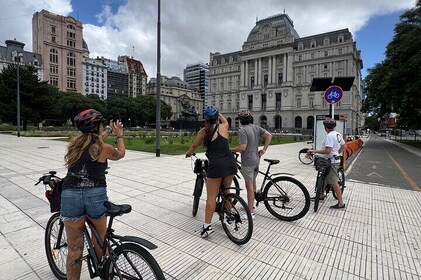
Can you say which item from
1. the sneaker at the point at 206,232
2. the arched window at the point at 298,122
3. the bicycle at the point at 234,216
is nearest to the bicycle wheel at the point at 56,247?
the sneaker at the point at 206,232

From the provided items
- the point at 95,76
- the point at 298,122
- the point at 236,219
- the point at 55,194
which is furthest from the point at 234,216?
the point at 95,76

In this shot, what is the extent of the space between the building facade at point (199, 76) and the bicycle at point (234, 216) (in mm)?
171379

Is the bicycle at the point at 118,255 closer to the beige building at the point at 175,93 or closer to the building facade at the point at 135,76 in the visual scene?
the beige building at the point at 175,93

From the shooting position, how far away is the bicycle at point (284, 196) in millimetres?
4617

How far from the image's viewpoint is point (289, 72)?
85.1 m

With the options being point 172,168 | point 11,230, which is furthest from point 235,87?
point 11,230

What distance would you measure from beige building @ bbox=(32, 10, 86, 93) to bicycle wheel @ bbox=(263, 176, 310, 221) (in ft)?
372

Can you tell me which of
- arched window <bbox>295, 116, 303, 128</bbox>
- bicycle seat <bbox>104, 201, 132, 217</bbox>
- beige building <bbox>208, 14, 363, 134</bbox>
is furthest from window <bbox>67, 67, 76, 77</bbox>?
bicycle seat <bbox>104, 201, 132, 217</bbox>

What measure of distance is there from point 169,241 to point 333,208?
3.81 meters

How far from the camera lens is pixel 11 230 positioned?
4.18 metres

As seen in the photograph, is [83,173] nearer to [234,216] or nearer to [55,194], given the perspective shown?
[55,194]

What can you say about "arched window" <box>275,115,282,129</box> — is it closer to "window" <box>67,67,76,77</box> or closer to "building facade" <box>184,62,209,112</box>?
"window" <box>67,67,76,77</box>

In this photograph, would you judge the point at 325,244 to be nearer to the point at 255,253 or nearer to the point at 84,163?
the point at 255,253

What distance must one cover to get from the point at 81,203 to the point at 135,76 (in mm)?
160464
